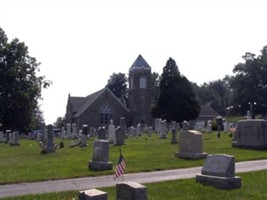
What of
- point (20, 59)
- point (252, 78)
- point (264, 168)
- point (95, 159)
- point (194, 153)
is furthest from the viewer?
point (252, 78)

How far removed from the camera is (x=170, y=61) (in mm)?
81250

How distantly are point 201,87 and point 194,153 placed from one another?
369 ft

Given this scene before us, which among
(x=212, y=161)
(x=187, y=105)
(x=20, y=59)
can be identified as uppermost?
(x=20, y=59)

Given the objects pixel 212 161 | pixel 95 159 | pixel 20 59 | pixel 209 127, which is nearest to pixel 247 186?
pixel 212 161

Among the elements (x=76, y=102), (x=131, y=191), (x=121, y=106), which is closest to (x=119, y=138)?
(x=131, y=191)

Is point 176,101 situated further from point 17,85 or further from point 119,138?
point 119,138

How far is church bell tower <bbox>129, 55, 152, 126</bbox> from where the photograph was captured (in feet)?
265

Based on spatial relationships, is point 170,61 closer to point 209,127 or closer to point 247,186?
point 209,127

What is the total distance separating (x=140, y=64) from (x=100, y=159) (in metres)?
64.3

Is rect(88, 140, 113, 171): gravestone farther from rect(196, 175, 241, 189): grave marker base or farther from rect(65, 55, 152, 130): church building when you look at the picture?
rect(65, 55, 152, 130): church building

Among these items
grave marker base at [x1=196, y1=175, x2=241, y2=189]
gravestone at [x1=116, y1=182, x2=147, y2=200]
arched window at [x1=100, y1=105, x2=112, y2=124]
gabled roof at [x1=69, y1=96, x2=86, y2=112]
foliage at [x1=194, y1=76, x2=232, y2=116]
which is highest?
foliage at [x1=194, y1=76, x2=232, y2=116]

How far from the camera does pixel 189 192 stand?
11.5m

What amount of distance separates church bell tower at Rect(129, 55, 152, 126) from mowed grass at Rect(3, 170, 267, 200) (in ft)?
221

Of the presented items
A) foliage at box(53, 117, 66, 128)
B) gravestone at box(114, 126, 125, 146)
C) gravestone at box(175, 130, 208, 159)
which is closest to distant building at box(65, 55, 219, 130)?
foliage at box(53, 117, 66, 128)
